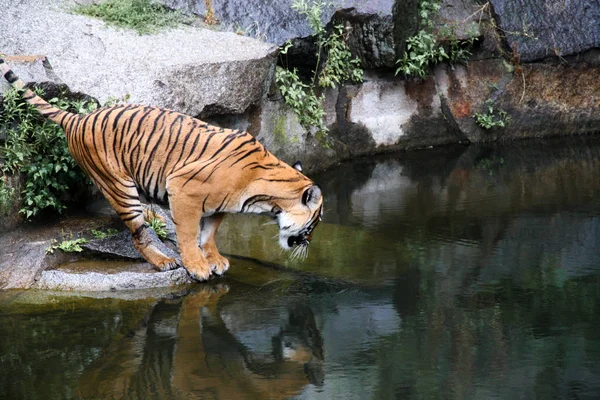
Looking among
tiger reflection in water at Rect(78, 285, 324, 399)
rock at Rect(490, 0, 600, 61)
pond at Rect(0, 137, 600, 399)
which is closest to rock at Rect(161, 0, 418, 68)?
rock at Rect(490, 0, 600, 61)

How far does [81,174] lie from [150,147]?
0.99 meters

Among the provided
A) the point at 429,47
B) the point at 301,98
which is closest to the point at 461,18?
the point at 429,47

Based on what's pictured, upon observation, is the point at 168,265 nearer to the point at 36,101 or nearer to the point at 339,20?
the point at 36,101

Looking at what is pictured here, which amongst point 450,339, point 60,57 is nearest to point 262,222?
point 60,57

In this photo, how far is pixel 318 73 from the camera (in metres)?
8.98

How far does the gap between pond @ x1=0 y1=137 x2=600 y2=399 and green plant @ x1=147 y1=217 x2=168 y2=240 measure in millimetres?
503


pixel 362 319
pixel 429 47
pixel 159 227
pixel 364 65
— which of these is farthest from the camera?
pixel 429 47

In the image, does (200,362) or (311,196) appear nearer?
(200,362)

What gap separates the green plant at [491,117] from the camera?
976 centimetres

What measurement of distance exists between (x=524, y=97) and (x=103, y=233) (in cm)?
556

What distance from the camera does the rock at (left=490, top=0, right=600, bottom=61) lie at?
9.80m

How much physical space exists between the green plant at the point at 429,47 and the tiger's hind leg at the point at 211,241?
12.9 ft

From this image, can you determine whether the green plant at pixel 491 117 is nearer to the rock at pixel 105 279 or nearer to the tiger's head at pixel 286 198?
the tiger's head at pixel 286 198

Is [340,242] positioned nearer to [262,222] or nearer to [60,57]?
[262,222]
